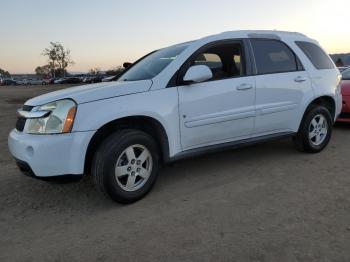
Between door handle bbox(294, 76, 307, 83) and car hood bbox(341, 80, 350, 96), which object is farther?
car hood bbox(341, 80, 350, 96)

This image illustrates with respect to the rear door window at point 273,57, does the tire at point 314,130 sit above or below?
below

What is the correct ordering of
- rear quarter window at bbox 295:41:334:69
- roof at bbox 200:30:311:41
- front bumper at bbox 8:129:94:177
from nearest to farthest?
front bumper at bbox 8:129:94:177
roof at bbox 200:30:311:41
rear quarter window at bbox 295:41:334:69

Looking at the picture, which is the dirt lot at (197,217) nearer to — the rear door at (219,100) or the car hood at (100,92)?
the rear door at (219,100)

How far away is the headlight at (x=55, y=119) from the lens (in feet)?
12.2

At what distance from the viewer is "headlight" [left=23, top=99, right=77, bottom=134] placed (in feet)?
12.2

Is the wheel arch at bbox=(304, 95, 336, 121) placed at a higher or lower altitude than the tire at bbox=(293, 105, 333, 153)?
higher

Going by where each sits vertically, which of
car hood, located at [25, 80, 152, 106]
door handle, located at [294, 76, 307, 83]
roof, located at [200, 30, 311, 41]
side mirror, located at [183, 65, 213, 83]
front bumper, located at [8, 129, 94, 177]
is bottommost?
front bumper, located at [8, 129, 94, 177]

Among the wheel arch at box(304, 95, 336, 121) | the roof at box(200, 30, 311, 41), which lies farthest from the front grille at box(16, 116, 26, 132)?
the wheel arch at box(304, 95, 336, 121)

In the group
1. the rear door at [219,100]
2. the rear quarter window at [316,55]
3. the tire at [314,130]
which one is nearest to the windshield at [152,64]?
the rear door at [219,100]

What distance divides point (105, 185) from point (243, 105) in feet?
6.56

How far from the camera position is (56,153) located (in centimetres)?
368

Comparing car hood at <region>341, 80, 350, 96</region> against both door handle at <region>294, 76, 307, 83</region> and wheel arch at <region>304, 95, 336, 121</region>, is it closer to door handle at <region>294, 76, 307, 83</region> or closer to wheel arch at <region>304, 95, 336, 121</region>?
wheel arch at <region>304, 95, 336, 121</region>

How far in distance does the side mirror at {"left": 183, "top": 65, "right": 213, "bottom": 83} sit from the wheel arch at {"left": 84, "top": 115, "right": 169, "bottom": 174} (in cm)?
60

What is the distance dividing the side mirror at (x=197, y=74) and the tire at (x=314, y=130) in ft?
6.61
